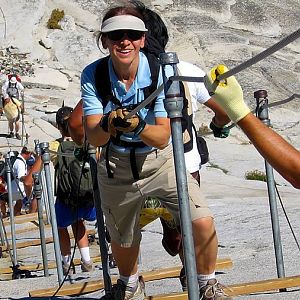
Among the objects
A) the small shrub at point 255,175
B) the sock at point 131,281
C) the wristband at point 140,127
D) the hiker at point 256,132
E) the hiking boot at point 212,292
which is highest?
the small shrub at point 255,175

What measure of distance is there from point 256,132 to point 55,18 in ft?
115

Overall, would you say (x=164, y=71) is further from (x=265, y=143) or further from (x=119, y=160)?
(x=119, y=160)

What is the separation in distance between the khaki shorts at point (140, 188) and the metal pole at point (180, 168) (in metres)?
1.00

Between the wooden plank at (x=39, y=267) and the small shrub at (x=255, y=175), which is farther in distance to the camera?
the small shrub at (x=255, y=175)

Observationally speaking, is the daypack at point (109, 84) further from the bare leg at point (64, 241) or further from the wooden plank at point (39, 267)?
the wooden plank at point (39, 267)

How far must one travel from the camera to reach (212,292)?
4.48 m

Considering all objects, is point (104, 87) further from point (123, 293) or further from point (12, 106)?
point (12, 106)

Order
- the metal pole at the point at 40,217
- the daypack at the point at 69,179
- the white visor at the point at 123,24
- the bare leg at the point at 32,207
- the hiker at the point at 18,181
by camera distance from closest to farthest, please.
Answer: the white visor at the point at 123,24 < the daypack at the point at 69,179 < the metal pole at the point at 40,217 < the hiker at the point at 18,181 < the bare leg at the point at 32,207

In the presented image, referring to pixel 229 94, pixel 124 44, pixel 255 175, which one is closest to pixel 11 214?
pixel 124 44

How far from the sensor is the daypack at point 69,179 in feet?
23.9

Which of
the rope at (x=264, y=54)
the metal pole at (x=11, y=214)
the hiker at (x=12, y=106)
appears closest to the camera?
the rope at (x=264, y=54)

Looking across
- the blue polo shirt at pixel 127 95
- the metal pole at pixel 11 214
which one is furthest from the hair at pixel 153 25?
the metal pole at pixel 11 214

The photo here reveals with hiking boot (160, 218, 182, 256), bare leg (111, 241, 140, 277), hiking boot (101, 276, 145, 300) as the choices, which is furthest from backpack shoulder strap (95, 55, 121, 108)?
hiking boot (101, 276, 145, 300)

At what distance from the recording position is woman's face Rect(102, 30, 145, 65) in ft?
14.5
